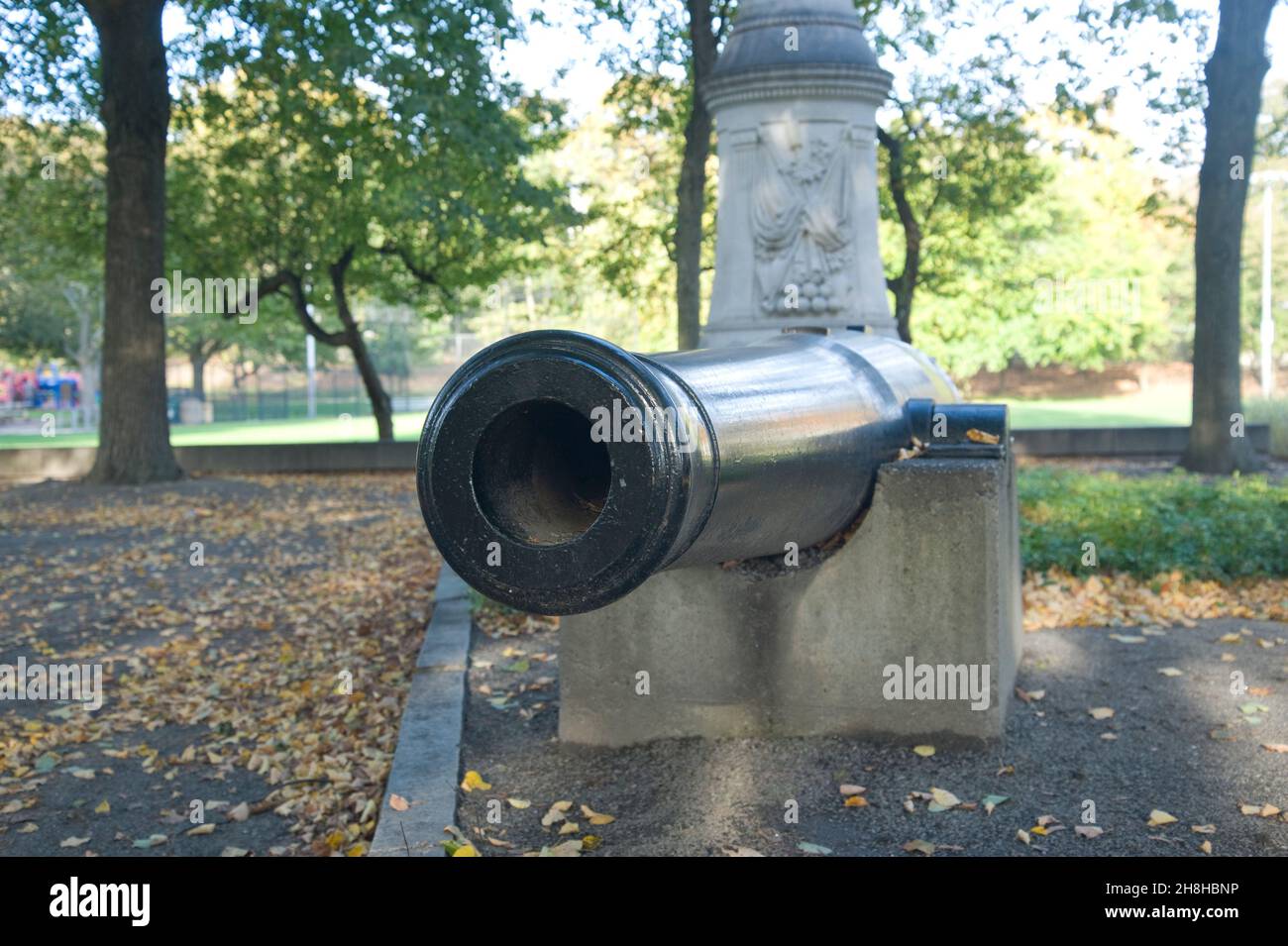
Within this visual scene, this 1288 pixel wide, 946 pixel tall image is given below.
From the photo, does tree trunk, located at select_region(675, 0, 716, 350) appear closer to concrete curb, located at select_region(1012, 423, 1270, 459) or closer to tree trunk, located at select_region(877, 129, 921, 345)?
tree trunk, located at select_region(877, 129, 921, 345)

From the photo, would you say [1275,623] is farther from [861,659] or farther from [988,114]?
[988,114]

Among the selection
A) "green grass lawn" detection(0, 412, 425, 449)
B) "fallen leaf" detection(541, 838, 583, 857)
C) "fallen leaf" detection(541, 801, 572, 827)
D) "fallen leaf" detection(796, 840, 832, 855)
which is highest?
"fallen leaf" detection(796, 840, 832, 855)

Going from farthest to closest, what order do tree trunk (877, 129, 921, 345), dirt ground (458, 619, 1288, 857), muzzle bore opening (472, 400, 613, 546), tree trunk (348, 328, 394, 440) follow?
tree trunk (348, 328, 394, 440), tree trunk (877, 129, 921, 345), dirt ground (458, 619, 1288, 857), muzzle bore opening (472, 400, 613, 546)

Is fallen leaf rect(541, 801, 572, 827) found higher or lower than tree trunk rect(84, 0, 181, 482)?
lower

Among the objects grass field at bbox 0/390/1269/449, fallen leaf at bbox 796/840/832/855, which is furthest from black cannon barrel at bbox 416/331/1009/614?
grass field at bbox 0/390/1269/449

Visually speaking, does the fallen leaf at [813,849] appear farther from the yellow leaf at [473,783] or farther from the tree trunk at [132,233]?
the tree trunk at [132,233]

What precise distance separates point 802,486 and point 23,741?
3.70 metres

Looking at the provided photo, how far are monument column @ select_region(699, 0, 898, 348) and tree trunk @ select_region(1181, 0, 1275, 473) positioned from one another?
7777 millimetres

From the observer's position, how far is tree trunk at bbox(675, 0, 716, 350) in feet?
61.3

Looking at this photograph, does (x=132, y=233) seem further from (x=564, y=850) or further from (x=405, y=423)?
(x=405, y=423)

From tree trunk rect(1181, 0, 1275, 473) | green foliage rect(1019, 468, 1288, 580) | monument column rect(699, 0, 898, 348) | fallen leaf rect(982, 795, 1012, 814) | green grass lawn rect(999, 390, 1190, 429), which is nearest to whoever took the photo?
fallen leaf rect(982, 795, 1012, 814)

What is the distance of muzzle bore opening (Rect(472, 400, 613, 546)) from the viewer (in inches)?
143

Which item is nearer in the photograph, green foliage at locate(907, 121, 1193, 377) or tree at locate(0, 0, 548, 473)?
tree at locate(0, 0, 548, 473)
